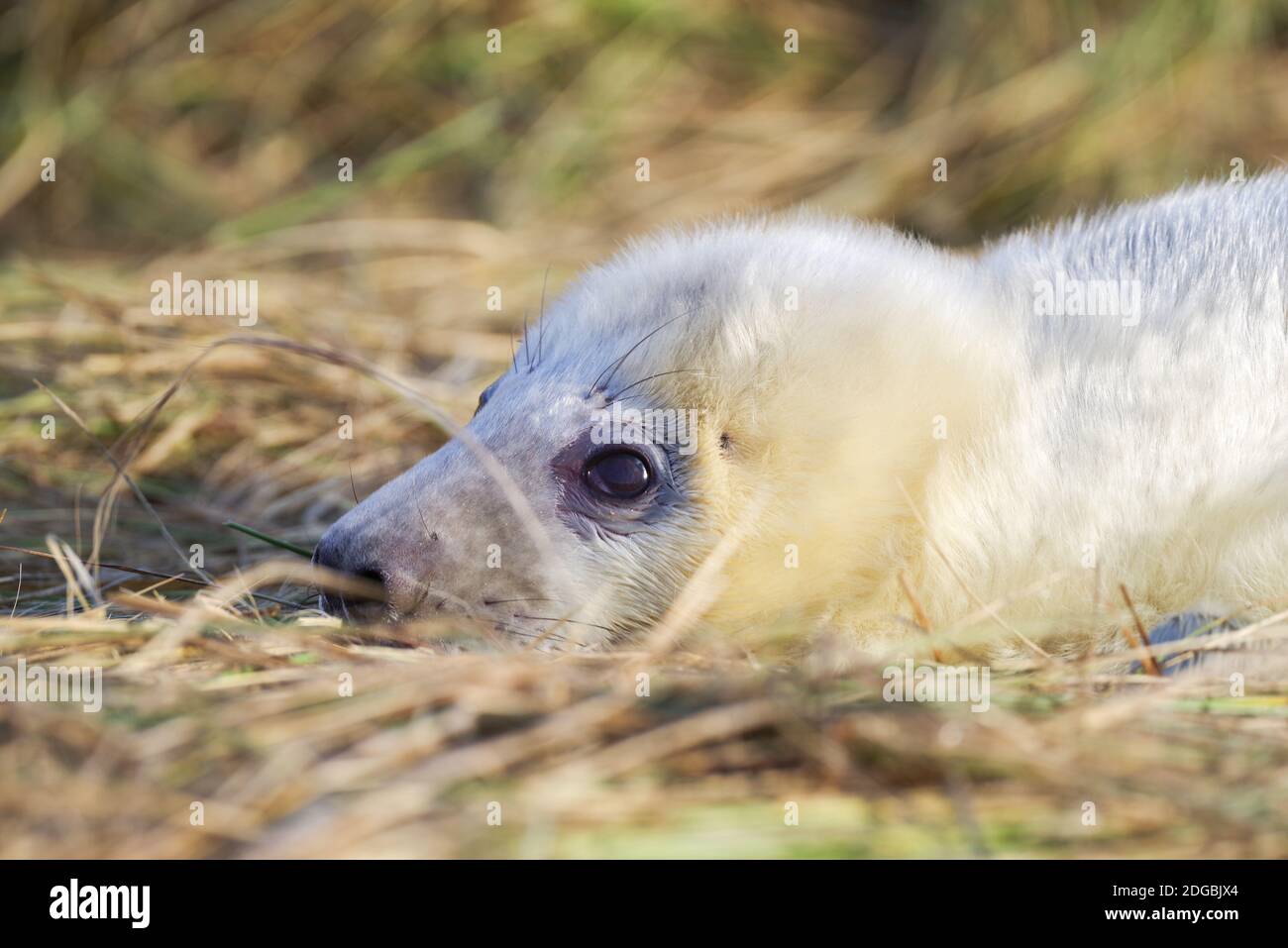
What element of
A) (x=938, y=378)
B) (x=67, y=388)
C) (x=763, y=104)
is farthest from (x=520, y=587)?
(x=763, y=104)

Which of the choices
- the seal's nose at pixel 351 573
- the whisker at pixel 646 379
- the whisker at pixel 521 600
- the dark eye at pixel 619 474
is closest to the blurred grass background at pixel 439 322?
the seal's nose at pixel 351 573

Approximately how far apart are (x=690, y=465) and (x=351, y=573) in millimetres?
709

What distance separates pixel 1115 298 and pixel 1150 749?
3.80 ft

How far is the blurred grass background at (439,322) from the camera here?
5.90ft

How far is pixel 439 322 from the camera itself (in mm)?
4840

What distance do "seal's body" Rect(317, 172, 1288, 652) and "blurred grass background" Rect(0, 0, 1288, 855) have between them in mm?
319

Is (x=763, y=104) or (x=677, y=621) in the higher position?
(x=763, y=104)

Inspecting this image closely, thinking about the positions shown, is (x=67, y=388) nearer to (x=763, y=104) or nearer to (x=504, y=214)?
(x=504, y=214)

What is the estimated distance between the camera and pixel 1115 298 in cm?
277

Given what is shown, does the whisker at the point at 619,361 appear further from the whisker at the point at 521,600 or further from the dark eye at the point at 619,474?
the whisker at the point at 521,600

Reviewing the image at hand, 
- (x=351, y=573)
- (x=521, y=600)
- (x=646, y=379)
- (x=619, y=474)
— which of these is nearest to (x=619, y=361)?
(x=646, y=379)

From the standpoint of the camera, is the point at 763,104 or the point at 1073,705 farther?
the point at 763,104

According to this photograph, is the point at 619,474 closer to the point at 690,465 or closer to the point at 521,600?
the point at 690,465

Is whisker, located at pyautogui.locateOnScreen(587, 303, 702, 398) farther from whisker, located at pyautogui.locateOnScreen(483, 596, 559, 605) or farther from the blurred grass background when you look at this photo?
the blurred grass background
